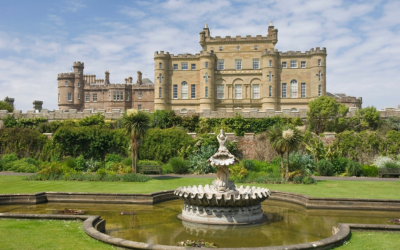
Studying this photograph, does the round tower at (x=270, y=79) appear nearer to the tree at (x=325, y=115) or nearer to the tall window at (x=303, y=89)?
the tall window at (x=303, y=89)

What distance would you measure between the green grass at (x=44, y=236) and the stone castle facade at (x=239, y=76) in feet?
122

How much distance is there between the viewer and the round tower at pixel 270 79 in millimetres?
45969

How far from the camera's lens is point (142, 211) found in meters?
12.8

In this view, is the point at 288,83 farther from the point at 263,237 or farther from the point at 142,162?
the point at 263,237

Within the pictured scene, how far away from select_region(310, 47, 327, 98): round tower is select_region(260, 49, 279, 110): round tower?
4.61 meters

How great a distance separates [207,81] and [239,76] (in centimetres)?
448

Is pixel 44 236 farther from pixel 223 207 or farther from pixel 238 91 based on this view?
pixel 238 91

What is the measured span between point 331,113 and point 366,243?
27022 millimetres

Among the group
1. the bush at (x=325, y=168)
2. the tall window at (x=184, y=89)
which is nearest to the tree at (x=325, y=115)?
the bush at (x=325, y=168)

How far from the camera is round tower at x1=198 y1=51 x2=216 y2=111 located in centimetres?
4653

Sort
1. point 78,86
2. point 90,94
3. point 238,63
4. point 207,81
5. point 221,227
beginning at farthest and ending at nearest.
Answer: point 90,94
point 78,86
point 238,63
point 207,81
point 221,227

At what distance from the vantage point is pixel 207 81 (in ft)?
153

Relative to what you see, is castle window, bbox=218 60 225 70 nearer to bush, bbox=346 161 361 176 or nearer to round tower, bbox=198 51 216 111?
round tower, bbox=198 51 216 111

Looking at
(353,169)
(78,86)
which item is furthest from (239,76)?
(353,169)
